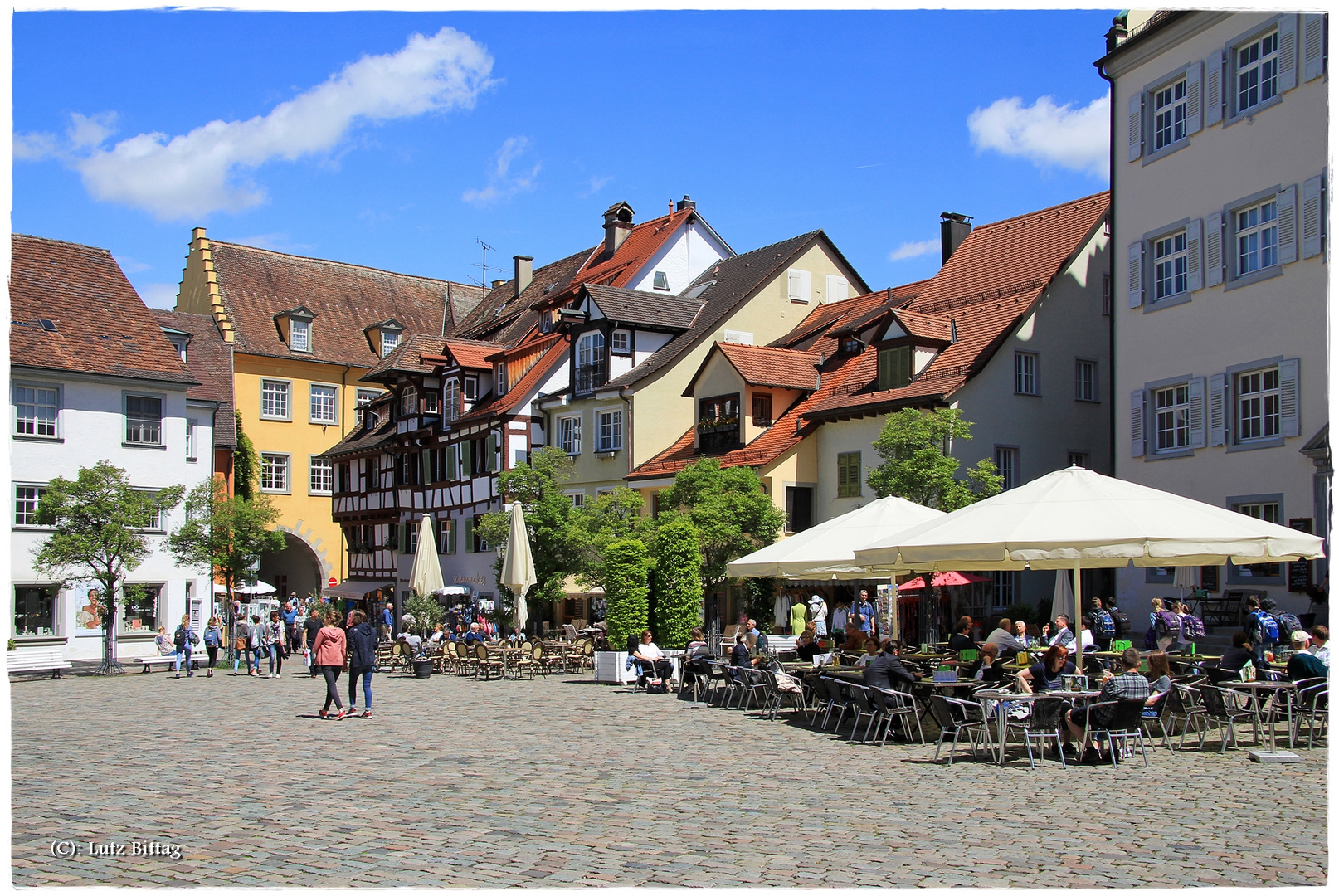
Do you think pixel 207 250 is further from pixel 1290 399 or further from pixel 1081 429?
pixel 1290 399

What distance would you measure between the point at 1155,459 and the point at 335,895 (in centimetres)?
2302

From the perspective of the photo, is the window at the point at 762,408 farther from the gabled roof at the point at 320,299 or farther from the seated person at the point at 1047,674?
the gabled roof at the point at 320,299

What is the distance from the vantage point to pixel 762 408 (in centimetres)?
3569

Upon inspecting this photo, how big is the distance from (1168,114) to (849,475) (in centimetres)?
1163

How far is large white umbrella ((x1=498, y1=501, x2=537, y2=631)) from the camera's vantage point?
28.3m

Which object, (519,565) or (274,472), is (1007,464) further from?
(274,472)

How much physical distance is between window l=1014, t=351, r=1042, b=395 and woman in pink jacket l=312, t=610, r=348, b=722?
19.2m

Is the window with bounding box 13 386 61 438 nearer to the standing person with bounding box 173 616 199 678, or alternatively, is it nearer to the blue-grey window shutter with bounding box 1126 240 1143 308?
the standing person with bounding box 173 616 199 678

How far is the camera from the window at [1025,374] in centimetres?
3225

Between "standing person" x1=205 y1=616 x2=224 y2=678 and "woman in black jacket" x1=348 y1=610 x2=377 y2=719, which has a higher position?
"woman in black jacket" x1=348 y1=610 x2=377 y2=719

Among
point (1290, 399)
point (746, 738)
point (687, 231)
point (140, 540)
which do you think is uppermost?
point (687, 231)

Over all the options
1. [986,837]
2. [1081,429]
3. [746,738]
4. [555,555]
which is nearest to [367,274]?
[555,555]

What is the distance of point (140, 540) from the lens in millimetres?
30672

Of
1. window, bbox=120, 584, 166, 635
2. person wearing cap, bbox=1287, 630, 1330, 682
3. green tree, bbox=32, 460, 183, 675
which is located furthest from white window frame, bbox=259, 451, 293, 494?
person wearing cap, bbox=1287, 630, 1330, 682
